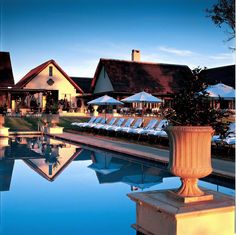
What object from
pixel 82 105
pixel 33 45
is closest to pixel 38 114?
pixel 33 45

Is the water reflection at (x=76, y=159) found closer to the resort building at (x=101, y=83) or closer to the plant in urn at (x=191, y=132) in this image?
the plant in urn at (x=191, y=132)

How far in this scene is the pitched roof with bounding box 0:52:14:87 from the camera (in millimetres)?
30581

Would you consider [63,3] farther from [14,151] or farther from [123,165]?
[123,165]

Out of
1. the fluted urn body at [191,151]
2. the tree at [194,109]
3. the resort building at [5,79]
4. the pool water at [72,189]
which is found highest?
the resort building at [5,79]

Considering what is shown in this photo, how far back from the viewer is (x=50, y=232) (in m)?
4.84

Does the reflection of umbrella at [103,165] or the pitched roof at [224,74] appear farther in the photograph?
the pitched roof at [224,74]

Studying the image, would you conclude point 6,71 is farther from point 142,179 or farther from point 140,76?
point 142,179

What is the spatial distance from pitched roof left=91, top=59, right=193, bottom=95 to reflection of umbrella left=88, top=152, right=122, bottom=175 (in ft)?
71.7

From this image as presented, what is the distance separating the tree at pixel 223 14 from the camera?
677 inches

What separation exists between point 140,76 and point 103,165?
85.0 ft

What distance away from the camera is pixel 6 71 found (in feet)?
105

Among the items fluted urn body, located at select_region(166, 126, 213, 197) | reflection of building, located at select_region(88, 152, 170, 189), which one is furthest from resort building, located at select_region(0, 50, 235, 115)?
fluted urn body, located at select_region(166, 126, 213, 197)

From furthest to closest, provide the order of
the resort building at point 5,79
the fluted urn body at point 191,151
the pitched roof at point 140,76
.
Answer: the pitched roof at point 140,76 < the resort building at point 5,79 < the fluted urn body at point 191,151

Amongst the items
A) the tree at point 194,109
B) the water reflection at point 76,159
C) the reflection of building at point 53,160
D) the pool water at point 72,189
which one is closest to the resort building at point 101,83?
the reflection of building at point 53,160
